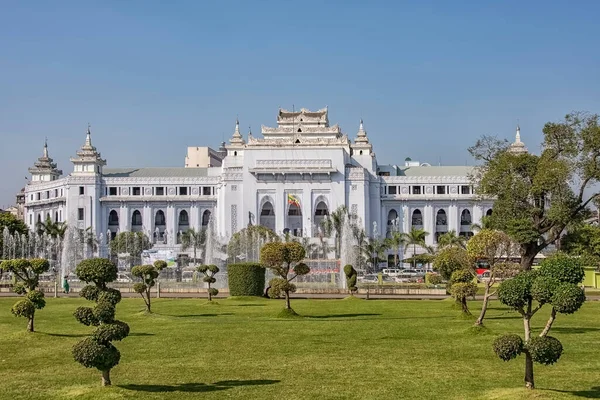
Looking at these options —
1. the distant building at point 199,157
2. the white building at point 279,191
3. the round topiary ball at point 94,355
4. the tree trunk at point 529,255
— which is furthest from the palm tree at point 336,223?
the round topiary ball at point 94,355

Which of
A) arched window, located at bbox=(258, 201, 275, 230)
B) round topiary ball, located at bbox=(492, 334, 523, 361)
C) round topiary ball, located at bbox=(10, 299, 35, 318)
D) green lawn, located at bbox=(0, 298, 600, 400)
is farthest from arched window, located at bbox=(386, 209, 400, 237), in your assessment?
round topiary ball, located at bbox=(492, 334, 523, 361)

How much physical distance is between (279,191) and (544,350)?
8125 cm

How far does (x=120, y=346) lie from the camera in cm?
2105

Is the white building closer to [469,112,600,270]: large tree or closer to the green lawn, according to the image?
[469,112,600,270]: large tree

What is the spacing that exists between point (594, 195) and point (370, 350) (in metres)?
29.9

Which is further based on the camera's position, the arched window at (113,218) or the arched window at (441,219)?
the arched window at (113,218)

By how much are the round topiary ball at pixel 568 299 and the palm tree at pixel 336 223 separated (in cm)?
6890

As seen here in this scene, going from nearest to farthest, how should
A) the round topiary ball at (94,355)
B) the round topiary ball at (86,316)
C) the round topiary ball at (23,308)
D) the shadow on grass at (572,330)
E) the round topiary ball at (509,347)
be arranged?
the round topiary ball at (509,347)
the round topiary ball at (94,355)
the round topiary ball at (86,316)
the round topiary ball at (23,308)
the shadow on grass at (572,330)

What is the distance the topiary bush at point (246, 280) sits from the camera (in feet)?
135

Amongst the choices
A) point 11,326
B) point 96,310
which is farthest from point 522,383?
point 11,326

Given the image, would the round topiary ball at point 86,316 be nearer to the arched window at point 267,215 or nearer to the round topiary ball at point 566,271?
the round topiary ball at point 566,271

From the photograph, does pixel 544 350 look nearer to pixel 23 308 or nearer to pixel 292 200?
pixel 23 308

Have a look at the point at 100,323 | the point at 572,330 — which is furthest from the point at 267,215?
the point at 100,323

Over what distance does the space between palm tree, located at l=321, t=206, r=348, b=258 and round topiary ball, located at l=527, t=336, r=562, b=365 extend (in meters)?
68.9
